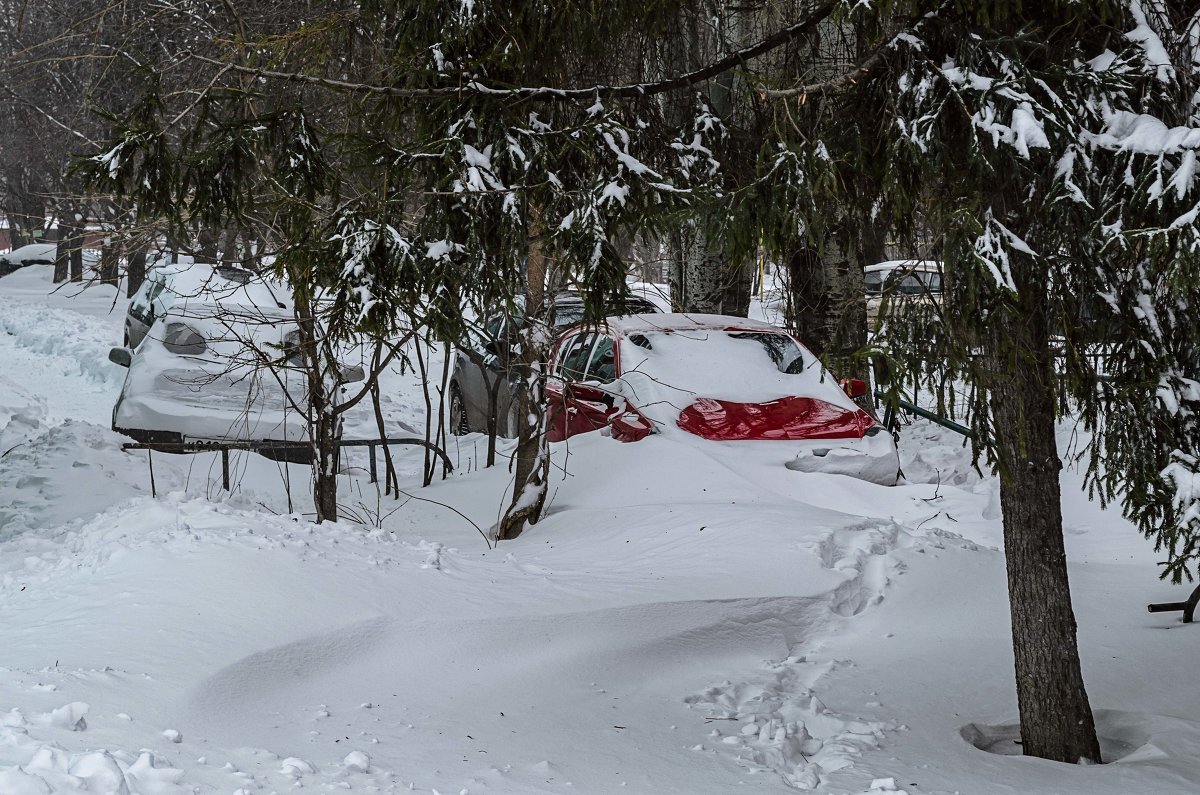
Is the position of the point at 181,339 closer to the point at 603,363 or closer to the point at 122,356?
the point at 122,356

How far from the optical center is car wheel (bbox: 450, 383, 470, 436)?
1301 cm

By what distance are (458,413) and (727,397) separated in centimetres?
482

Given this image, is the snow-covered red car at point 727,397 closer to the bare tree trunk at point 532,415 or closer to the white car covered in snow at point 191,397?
the bare tree trunk at point 532,415

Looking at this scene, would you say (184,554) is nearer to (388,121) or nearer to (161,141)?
(161,141)

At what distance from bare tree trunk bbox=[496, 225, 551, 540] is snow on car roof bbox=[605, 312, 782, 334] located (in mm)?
1562

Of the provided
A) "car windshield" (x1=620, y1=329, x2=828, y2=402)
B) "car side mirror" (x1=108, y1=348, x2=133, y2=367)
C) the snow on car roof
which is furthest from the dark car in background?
"car side mirror" (x1=108, y1=348, x2=133, y2=367)

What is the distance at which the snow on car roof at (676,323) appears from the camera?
9.60 m

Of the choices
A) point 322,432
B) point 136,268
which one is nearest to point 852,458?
point 322,432

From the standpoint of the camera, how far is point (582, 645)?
5781 mm

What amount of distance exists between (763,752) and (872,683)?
125 centimetres

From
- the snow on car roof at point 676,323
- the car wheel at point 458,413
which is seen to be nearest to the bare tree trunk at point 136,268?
the car wheel at point 458,413

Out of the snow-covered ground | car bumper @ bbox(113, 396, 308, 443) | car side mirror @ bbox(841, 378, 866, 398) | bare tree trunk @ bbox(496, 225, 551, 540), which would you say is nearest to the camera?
the snow-covered ground

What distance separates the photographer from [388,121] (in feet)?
21.0

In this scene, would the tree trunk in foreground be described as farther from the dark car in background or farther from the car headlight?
the car headlight
